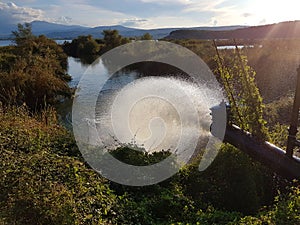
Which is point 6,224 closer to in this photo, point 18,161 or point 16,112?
point 18,161

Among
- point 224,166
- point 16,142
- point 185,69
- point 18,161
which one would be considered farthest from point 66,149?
point 185,69

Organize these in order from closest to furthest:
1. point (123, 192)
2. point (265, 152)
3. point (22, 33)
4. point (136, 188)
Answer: point (123, 192)
point (136, 188)
point (265, 152)
point (22, 33)

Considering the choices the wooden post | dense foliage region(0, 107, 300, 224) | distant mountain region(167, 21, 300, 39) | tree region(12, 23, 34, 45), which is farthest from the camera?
tree region(12, 23, 34, 45)

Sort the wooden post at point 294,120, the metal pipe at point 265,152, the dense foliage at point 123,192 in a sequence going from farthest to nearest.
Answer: the metal pipe at point 265,152 < the wooden post at point 294,120 < the dense foliage at point 123,192

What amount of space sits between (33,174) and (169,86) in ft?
42.1

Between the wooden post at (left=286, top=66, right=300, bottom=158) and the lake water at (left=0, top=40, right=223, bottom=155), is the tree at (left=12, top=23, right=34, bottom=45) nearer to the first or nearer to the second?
the lake water at (left=0, top=40, right=223, bottom=155)

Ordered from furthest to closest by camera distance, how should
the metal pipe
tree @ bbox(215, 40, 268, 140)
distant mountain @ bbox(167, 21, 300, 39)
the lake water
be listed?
the lake water < distant mountain @ bbox(167, 21, 300, 39) < tree @ bbox(215, 40, 268, 140) < the metal pipe

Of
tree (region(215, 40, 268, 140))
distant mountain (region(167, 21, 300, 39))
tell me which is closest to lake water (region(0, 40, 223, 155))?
tree (region(215, 40, 268, 140))

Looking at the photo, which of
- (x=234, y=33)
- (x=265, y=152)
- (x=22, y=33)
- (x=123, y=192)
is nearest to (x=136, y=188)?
(x=123, y=192)

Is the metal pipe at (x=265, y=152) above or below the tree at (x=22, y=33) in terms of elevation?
below

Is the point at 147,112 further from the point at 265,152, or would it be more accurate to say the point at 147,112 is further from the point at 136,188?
the point at 265,152

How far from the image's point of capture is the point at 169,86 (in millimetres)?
16438

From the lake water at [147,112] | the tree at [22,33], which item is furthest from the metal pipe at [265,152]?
the tree at [22,33]

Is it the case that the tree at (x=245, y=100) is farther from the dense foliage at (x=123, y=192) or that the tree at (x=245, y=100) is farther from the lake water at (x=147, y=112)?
the lake water at (x=147, y=112)
